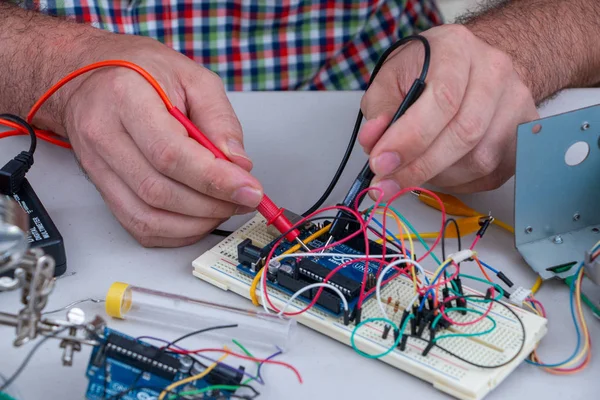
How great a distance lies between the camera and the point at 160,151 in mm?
979

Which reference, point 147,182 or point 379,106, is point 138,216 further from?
point 379,106

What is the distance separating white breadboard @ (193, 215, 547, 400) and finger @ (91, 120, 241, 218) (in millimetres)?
111

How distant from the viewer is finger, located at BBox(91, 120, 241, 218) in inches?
40.2

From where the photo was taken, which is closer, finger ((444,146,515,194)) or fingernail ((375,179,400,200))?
fingernail ((375,179,400,200))

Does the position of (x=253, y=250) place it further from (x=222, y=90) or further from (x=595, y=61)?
(x=595, y=61)

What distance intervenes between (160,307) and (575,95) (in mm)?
1028

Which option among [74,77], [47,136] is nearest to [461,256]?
[74,77]

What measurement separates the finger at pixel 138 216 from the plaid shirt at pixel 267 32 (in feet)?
2.11

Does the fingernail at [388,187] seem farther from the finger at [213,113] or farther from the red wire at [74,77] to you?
the red wire at [74,77]

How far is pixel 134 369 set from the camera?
30.3 inches

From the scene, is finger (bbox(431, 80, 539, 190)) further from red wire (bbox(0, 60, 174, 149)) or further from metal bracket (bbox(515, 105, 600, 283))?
red wire (bbox(0, 60, 174, 149))

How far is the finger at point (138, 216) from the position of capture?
1043mm

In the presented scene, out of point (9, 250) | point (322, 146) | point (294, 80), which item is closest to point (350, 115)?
point (322, 146)

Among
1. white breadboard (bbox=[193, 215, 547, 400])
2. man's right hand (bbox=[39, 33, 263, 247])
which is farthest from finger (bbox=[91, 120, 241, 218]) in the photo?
white breadboard (bbox=[193, 215, 547, 400])
